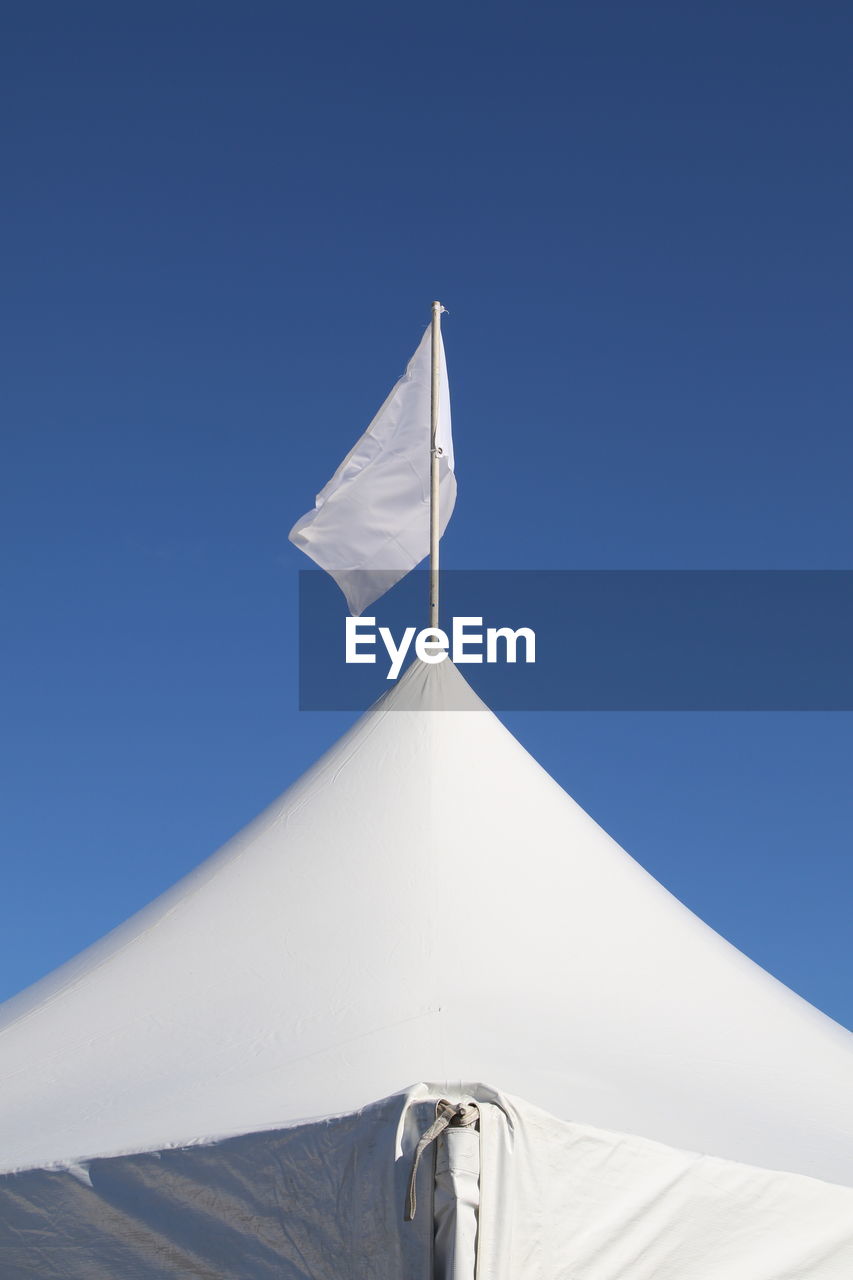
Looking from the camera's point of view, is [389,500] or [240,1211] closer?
[240,1211]

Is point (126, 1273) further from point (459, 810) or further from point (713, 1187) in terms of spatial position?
point (459, 810)

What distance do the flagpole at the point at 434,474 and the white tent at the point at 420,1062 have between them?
1.43ft

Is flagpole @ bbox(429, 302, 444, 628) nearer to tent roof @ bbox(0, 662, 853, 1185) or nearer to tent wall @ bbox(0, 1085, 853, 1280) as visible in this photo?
tent roof @ bbox(0, 662, 853, 1185)

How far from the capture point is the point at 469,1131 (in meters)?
3.20

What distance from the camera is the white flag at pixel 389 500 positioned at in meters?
7.24

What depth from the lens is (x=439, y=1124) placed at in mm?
3211

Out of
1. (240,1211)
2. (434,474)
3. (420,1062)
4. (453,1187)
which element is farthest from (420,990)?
(434,474)

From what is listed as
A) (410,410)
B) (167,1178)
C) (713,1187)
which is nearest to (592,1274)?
(713,1187)

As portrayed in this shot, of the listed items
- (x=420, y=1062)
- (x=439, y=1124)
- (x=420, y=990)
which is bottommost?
(x=439, y=1124)

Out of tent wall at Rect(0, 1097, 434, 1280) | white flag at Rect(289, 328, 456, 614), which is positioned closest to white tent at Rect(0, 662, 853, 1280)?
tent wall at Rect(0, 1097, 434, 1280)

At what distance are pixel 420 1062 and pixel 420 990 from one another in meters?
0.48

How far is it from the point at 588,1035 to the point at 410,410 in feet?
12.6

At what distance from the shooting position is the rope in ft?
10.5

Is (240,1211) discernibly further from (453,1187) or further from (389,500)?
(389,500)
